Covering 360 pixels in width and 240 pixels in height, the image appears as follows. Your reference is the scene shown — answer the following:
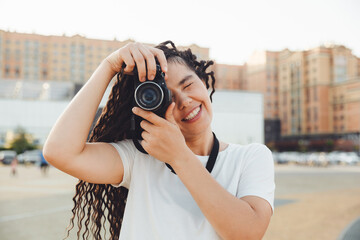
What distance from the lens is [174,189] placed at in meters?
1.31

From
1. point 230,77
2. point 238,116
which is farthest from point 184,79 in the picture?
point 230,77

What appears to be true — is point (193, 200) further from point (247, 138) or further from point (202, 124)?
point (247, 138)

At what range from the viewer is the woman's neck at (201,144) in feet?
4.85

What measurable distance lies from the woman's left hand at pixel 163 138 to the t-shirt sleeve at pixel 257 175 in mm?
248

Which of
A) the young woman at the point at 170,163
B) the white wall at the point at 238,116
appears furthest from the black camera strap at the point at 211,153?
the white wall at the point at 238,116

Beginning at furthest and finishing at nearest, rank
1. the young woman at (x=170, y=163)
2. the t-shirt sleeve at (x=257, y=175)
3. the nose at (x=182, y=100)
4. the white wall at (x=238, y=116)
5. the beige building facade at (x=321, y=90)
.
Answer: the beige building facade at (x=321, y=90) → the white wall at (x=238, y=116) → the nose at (x=182, y=100) → the t-shirt sleeve at (x=257, y=175) → the young woman at (x=170, y=163)

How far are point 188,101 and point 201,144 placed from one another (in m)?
0.18

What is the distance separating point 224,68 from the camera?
325ft

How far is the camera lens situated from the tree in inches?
1825

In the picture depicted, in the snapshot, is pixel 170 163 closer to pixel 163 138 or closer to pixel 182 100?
pixel 163 138

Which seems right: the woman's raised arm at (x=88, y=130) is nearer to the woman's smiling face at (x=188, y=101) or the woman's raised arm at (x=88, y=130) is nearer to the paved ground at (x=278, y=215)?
the woman's smiling face at (x=188, y=101)

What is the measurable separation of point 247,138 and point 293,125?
61212 mm

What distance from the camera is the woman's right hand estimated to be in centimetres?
129

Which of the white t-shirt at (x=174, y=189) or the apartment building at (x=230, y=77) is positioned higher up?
the apartment building at (x=230, y=77)
